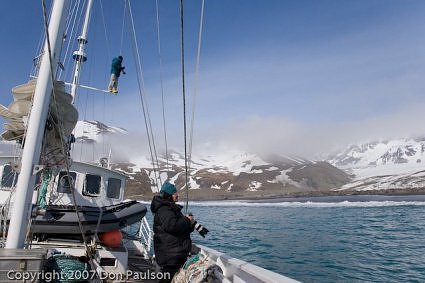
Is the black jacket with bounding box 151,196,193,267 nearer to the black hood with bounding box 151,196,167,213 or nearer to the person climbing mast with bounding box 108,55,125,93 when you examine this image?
the black hood with bounding box 151,196,167,213

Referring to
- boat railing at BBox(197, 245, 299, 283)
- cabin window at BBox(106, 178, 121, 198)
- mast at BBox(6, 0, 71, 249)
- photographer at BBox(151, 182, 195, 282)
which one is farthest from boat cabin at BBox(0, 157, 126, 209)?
boat railing at BBox(197, 245, 299, 283)

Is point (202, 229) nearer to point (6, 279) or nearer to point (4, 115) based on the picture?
point (6, 279)

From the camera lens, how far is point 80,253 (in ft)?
26.5

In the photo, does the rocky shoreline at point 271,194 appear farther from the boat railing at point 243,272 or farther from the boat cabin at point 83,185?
the boat railing at point 243,272

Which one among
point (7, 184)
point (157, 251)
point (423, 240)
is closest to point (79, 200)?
point (7, 184)

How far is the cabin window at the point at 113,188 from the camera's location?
12.4 m

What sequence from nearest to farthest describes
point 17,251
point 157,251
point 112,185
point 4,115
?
1. point 17,251
2. point 157,251
3. point 4,115
4. point 112,185

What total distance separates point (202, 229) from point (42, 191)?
15.2ft

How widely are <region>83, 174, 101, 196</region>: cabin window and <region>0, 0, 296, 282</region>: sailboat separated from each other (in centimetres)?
4

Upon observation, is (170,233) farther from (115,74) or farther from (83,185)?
(115,74)

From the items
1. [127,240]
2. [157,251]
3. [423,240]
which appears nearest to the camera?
[157,251]

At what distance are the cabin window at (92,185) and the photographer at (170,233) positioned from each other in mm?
6640

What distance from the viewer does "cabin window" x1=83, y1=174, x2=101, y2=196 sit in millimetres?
11683

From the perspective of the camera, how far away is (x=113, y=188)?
12570mm
